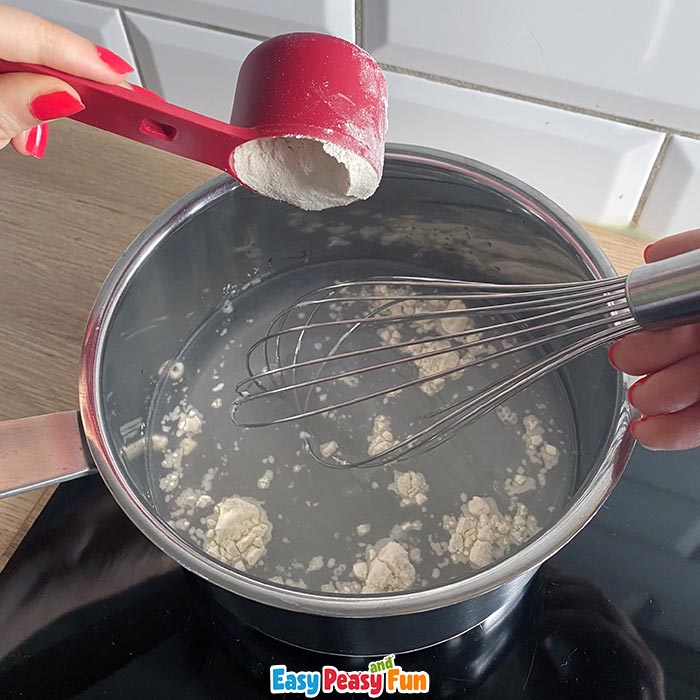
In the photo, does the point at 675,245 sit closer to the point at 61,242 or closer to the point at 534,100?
the point at 534,100

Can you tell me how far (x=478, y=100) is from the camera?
61cm

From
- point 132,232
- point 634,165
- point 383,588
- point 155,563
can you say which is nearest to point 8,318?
point 132,232

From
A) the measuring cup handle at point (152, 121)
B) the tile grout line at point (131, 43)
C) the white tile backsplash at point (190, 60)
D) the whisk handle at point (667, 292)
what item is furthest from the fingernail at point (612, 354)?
the tile grout line at point (131, 43)

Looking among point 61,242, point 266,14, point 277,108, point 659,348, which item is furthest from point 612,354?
point 61,242

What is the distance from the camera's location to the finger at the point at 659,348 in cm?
48

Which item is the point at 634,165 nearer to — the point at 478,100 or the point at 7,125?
the point at 478,100

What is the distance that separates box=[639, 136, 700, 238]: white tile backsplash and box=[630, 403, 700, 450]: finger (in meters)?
0.22

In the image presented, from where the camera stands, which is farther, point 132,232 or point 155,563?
point 132,232

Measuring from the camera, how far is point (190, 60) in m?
0.68

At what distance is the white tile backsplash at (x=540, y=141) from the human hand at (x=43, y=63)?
0.27 m

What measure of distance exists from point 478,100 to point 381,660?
402 millimetres

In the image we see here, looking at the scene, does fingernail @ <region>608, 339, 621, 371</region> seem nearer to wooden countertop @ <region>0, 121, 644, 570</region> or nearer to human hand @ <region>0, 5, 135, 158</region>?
wooden countertop @ <region>0, 121, 644, 570</region>

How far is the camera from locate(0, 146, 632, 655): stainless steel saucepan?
0.42 metres

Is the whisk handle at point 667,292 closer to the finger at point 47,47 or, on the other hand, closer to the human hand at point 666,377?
the human hand at point 666,377
